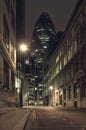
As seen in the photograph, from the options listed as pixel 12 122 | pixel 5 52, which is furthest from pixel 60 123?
pixel 5 52

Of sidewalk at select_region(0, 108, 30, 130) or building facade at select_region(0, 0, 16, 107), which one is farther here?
building facade at select_region(0, 0, 16, 107)

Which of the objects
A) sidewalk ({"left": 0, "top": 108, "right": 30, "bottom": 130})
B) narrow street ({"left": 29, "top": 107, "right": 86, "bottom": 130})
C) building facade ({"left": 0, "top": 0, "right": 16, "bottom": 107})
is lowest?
narrow street ({"left": 29, "top": 107, "right": 86, "bottom": 130})

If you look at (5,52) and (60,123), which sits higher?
(5,52)

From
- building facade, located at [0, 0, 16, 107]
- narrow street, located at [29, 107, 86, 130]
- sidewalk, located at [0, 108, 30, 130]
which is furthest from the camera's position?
building facade, located at [0, 0, 16, 107]

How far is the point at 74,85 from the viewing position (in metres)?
57.5

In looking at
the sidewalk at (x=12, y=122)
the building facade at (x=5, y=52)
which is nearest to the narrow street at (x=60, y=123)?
the sidewalk at (x=12, y=122)

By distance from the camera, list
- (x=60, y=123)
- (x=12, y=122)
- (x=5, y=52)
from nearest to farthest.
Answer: (x=12, y=122) < (x=60, y=123) < (x=5, y=52)

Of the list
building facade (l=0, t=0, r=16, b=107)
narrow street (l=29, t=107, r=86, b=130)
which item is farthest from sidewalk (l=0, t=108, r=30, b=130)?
building facade (l=0, t=0, r=16, b=107)

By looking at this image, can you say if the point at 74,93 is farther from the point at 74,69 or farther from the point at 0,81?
the point at 0,81

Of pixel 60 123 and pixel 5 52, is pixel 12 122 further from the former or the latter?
pixel 5 52

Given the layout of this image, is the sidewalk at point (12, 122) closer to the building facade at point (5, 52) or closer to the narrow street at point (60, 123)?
the narrow street at point (60, 123)

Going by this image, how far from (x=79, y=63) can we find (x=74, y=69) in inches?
248

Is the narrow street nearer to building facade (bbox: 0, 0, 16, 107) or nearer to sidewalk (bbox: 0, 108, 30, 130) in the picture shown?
sidewalk (bbox: 0, 108, 30, 130)

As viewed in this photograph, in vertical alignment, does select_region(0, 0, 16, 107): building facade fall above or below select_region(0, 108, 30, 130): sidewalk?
above
